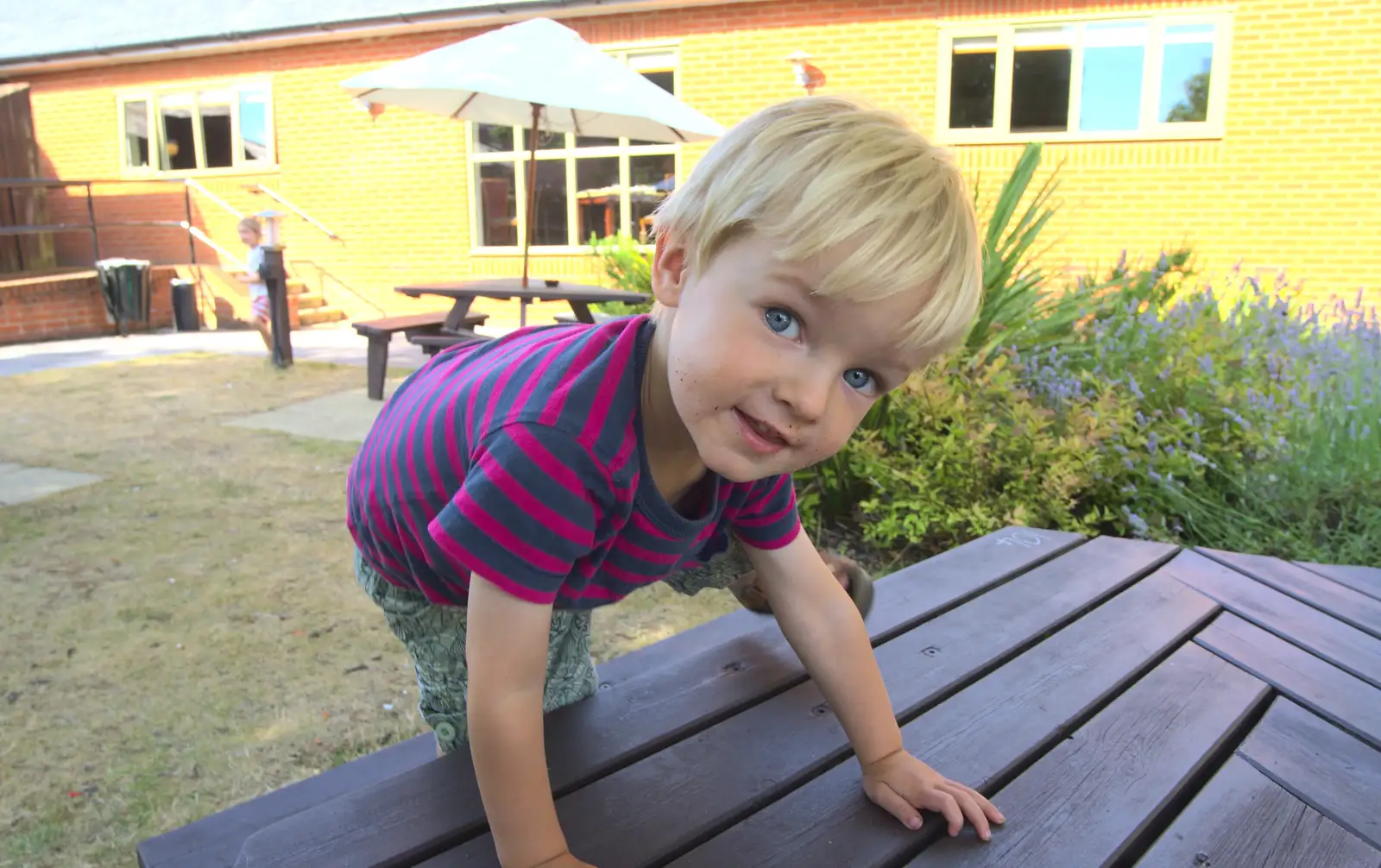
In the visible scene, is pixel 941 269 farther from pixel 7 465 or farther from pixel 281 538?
pixel 7 465

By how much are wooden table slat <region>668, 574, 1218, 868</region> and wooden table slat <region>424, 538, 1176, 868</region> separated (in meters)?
0.03

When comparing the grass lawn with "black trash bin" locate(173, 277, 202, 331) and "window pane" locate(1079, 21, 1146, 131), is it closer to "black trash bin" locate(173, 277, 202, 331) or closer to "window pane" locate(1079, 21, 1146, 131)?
"black trash bin" locate(173, 277, 202, 331)

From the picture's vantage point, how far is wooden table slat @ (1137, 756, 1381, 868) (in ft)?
3.93

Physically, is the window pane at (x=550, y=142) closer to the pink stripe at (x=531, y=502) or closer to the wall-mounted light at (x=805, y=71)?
the wall-mounted light at (x=805, y=71)

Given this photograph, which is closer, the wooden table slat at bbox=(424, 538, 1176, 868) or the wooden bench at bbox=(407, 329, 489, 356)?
the wooden table slat at bbox=(424, 538, 1176, 868)

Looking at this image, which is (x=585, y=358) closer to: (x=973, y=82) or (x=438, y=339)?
(x=438, y=339)

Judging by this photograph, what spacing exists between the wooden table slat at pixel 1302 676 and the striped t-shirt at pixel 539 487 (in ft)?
2.88

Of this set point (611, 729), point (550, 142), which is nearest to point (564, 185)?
point (550, 142)

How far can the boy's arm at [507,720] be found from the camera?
3.71ft

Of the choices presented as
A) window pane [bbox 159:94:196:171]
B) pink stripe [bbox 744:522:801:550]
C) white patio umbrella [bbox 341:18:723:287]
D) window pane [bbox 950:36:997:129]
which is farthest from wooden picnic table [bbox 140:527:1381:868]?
window pane [bbox 159:94:196:171]

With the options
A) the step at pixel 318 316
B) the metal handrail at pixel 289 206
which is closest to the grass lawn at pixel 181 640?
the step at pixel 318 316

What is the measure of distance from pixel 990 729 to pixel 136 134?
51.6 feet

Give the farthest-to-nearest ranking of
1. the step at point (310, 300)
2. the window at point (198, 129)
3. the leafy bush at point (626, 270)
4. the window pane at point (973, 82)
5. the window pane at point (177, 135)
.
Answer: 1. the window pane at point (177, 135)
2. the window at point (198, 129)
3. the step at point (310, 300)
4. the window pane at point (973, 82)
5. the leafy bush at point (626, 270)

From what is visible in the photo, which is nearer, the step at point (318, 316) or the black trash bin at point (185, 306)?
the black trash bin at point (185, 306)
